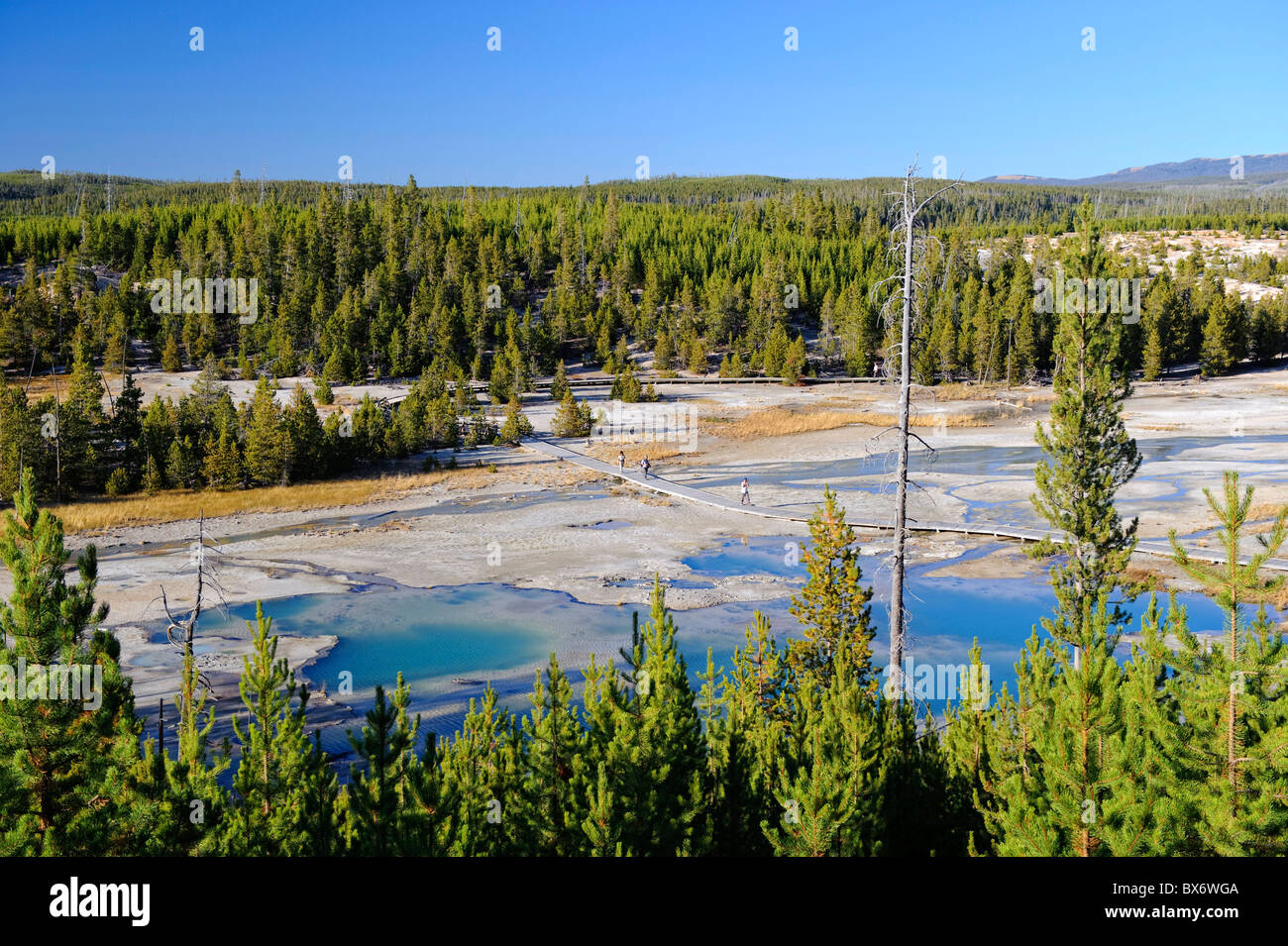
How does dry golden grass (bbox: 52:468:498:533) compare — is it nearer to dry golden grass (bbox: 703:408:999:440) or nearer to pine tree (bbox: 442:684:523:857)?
dry golden grass (bbox: 703:408:999:440)

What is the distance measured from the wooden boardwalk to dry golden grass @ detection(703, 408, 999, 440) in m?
13.8

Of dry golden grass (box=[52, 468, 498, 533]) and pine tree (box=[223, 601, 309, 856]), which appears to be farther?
dry golden grass (box=[52, 468, 498, 533])

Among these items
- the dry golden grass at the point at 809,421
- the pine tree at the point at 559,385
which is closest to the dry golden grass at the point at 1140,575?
the dry golden grass at the point at 809,421

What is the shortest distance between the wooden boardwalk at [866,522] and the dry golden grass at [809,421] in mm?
13757

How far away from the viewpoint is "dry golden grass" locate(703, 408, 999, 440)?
219 feet

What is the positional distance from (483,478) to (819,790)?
44.7 m

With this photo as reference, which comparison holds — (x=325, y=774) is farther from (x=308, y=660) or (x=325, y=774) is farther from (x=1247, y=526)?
(x=1247, y=526)

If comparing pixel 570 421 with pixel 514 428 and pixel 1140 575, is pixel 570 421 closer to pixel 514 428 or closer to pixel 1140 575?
pixel 514 428

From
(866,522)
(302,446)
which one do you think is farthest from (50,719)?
(302,446)

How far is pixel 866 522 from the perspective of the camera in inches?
1614

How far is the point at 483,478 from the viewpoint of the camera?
5384 cm

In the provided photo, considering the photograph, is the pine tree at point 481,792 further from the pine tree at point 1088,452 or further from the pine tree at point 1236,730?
the pine tree at point 1088,452

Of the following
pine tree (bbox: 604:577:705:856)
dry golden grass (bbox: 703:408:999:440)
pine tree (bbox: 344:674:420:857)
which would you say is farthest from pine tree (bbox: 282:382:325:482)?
pine tree (bbox: 604:577:705:856)
